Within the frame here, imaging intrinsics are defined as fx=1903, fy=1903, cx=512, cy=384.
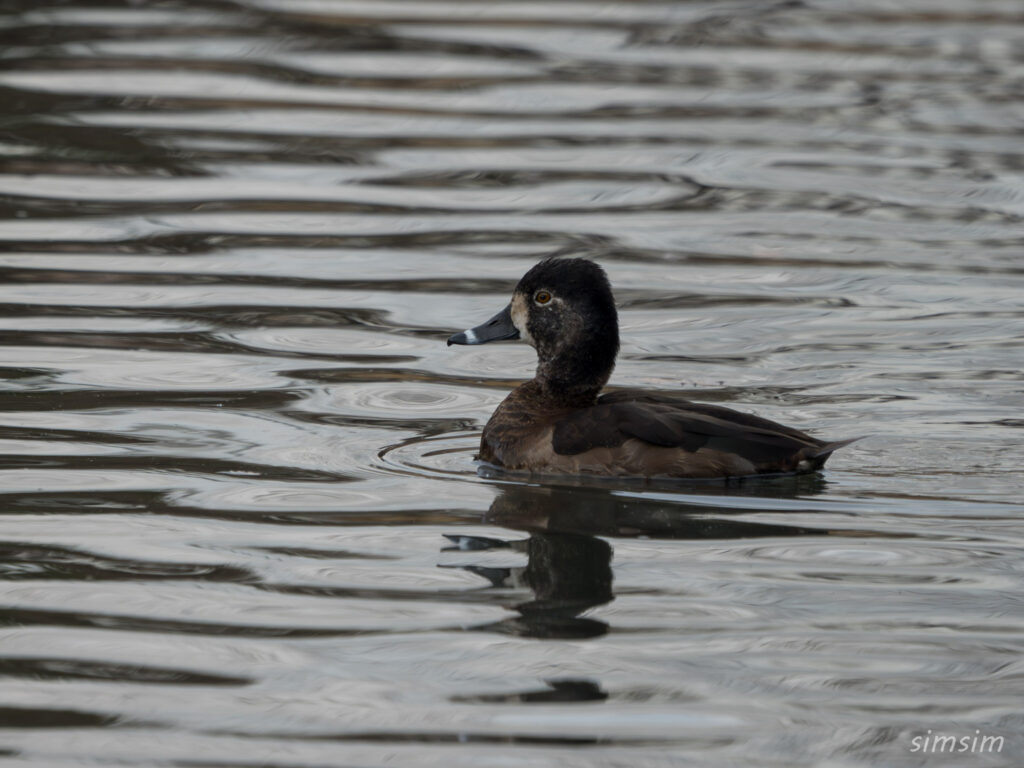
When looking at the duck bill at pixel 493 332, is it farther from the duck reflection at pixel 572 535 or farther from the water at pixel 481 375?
the duck reflection at pixel 572 535

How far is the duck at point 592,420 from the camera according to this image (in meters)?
7.55

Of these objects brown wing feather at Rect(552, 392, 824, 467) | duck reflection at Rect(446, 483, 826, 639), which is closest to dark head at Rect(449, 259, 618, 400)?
brown wing feather at Rect(552, 392, 824, 467)

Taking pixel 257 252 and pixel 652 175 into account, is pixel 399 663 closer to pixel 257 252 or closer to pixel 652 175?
pixel 257 252

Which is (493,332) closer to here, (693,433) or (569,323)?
(569,323)

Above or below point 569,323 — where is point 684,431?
below

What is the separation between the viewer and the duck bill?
8414 mm

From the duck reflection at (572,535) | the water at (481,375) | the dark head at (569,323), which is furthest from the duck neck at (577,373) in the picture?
the duck reflection at (572,535)

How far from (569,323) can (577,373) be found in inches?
8.7

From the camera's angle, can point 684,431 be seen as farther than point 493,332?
No

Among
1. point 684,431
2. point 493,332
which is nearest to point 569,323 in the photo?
point 493,332

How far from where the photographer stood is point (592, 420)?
771 cm

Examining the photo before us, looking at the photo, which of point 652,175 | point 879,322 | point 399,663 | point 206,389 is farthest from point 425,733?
point 652,175

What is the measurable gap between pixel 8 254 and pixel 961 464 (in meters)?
6.06

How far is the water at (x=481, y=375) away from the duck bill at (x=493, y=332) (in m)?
0.48
